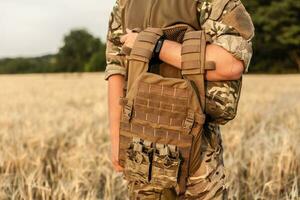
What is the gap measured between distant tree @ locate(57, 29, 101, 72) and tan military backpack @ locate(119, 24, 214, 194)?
234 feet

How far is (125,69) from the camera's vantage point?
1.91 meters

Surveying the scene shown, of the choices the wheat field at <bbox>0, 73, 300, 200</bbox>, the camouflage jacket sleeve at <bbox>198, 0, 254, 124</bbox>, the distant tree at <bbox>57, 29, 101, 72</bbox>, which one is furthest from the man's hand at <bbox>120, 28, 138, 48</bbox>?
the distant tree at <bbox>57, 29, 101, 72</bbox>

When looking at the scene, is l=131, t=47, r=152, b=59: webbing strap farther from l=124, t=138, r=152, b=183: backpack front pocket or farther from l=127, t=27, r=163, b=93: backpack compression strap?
l=124, t=138, r=152, b=183: backpack front pocket

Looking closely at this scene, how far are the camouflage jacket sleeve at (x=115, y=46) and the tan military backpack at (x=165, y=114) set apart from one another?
0.59 ft

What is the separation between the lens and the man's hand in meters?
1.75

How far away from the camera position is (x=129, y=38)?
177cm

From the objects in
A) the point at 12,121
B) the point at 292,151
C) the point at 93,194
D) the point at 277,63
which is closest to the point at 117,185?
the point at 93,194

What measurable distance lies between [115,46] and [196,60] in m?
0.43

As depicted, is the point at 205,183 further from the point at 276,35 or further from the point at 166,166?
the point at 276,35

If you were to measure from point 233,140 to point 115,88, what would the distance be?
119 inches

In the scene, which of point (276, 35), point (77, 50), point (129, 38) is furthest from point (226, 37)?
point (77, 50)

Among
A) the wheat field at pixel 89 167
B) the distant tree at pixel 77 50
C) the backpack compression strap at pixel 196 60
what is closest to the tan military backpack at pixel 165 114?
the backpack compression strap at pixel 196 60

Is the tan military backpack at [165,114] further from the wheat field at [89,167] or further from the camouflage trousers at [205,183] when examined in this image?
the wheat field at [89,167]

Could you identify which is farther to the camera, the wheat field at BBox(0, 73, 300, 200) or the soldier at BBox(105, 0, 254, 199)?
the wheat field at BBox(0, 73, 300, 200)
